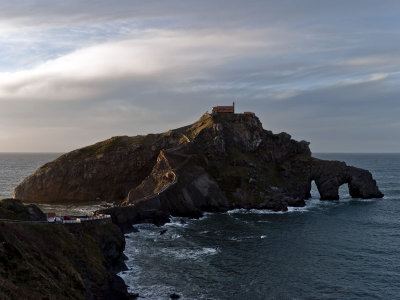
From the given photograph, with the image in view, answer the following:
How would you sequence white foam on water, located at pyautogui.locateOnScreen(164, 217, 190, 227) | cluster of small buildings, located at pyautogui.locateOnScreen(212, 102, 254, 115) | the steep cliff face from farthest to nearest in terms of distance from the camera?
cluster of small buildings, located at pyautogui.locateOnScreen(212, 102, 254, 115) < white foam on water, located at pyautogui.locateOnScreen(164, 217, 190, 227) < the steep cliff face

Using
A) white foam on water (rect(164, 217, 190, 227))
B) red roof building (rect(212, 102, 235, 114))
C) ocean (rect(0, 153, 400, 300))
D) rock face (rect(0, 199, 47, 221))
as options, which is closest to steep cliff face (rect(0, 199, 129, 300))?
rock face (rect(0, 199, 47, 221))

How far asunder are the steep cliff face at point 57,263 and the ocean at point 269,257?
6.10m

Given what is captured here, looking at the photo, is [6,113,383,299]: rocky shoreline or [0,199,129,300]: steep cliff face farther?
[6,113,383,299]: rocky shoreline

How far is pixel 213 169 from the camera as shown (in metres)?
134

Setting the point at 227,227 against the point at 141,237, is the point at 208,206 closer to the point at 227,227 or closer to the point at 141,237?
the point at 227,227

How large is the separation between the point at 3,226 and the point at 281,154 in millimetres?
120443

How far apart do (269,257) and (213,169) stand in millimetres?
63082

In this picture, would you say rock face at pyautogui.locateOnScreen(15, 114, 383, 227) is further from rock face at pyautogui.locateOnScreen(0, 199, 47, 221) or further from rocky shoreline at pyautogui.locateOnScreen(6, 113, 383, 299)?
rock face at pyautogui.locateOnScreen(0, 199, 47, 221)

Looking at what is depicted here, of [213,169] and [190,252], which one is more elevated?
[213,169]

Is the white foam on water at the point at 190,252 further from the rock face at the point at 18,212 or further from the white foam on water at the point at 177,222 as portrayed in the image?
the rock face at the point at 18,212

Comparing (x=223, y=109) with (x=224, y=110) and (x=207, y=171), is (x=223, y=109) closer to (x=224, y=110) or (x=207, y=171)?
(x=224, y=110)

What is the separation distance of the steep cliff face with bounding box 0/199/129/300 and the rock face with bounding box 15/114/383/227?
63.2m

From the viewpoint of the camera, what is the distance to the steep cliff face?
3816cm

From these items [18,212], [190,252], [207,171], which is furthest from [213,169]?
[18,212]
